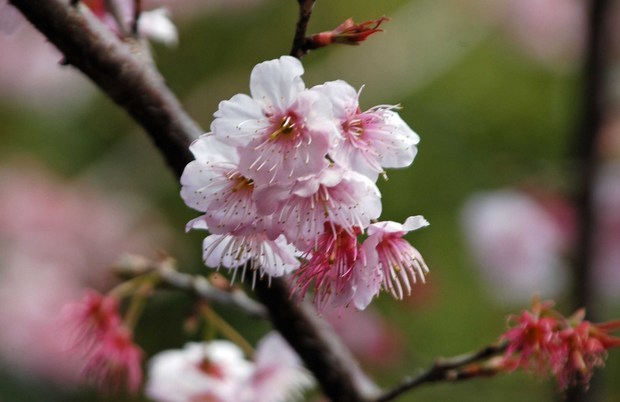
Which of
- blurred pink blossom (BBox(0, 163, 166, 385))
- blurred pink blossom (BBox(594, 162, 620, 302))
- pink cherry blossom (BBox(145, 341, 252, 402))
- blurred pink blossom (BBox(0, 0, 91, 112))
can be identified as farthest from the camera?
blurred pink blossom (BBox(0, 0, 91, 112))

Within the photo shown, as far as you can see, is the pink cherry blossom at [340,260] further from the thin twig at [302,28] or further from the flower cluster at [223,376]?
the flower cluster at [223,376]

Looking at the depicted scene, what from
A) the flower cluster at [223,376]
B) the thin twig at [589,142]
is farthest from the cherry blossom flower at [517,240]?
the flower cluster at [223,376]

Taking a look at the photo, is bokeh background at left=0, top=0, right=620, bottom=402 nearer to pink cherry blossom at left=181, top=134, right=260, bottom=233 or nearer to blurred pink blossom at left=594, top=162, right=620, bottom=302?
blurred pink blossom at left=594, top=162, right=620, bottom=302

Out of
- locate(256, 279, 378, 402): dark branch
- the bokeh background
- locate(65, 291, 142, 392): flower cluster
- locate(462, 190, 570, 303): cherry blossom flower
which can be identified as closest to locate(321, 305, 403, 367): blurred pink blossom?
the bokeh background

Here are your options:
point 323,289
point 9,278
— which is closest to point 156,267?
point 323,289

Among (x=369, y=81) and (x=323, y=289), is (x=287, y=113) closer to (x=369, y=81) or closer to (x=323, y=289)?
(x=323, y=289)
